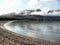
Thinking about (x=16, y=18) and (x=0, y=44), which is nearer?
(x=0, y=44)

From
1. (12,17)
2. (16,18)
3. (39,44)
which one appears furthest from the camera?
(16,18)

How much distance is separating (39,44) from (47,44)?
23.4 inches

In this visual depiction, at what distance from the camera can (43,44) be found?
12414mm

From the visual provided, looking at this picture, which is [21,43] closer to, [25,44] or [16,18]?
[25,44]

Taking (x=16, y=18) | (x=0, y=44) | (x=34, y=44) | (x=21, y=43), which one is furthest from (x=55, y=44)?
(x=16, y=18)

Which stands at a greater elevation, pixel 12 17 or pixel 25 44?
pixel 12 17

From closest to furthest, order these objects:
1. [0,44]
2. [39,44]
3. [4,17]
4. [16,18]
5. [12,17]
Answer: [0,44], [39,44], [4,17], [12,17], [16,18]

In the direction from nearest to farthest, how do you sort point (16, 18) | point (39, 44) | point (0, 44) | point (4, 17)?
point (0, 44), point (39, 44), point (4, 17), point (16, 18)

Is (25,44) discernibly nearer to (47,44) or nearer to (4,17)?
(47,44)

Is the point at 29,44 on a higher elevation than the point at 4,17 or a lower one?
lower

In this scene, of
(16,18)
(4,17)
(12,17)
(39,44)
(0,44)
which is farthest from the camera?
(16,18)

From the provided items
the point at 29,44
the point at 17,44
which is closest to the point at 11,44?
the point at 17,44

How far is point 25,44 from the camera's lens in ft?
38.8

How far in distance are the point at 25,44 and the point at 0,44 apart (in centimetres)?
161
